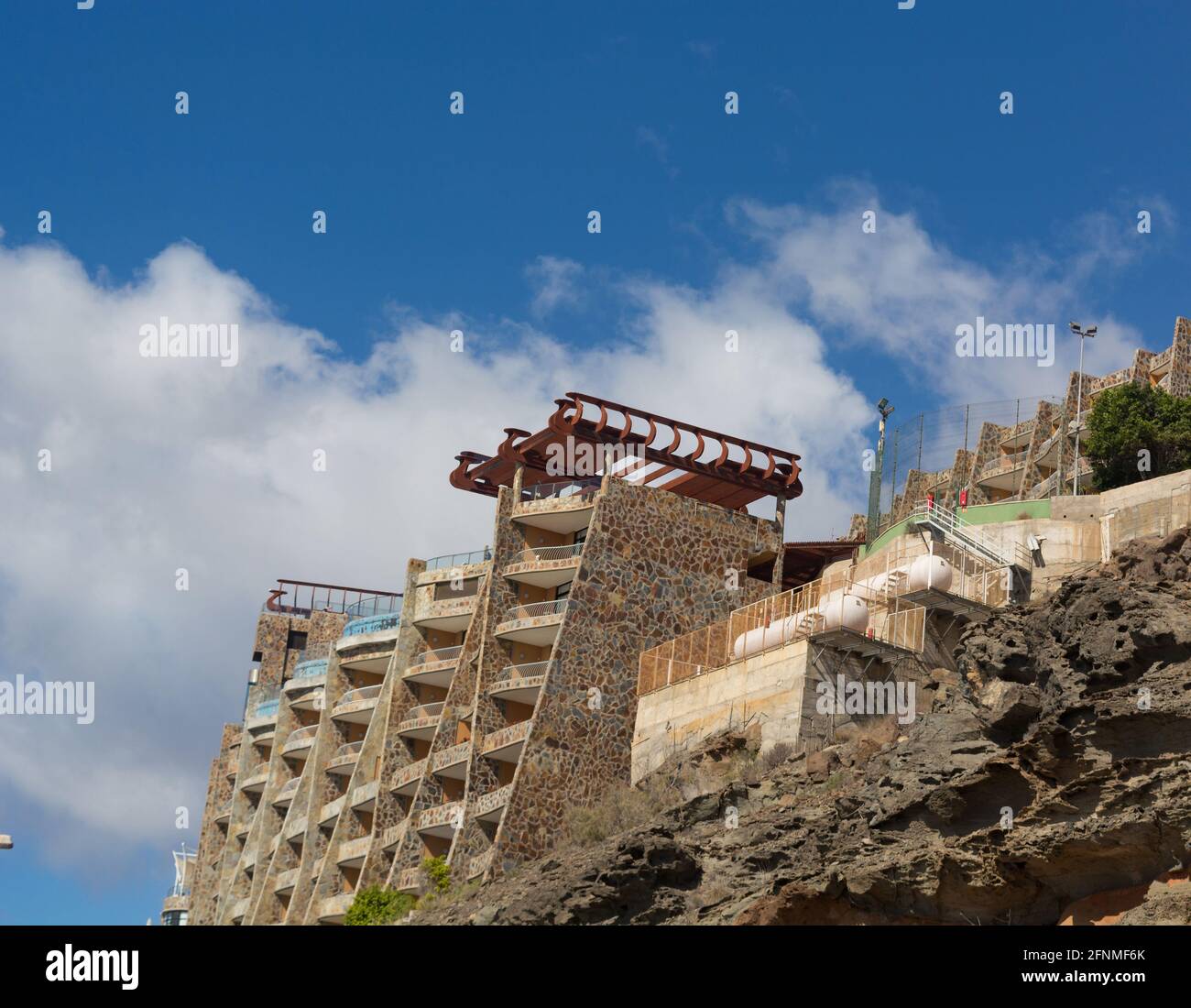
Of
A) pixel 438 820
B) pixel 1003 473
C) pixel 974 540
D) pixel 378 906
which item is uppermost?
pixel 1003 473

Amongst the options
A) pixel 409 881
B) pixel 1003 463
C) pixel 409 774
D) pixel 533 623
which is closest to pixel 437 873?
pixel 409 881

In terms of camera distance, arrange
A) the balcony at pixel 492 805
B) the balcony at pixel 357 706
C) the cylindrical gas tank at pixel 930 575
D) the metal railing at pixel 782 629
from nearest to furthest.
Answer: the metal railing at pixel 782 629
the cylindrical gas tank at pixel 930 575
the balcony at pixel 492 805
the balcony at pixel 357 706

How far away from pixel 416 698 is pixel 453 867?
11535 millimetres

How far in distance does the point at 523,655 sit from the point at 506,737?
377cm

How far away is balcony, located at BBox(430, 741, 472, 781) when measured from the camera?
55156mm

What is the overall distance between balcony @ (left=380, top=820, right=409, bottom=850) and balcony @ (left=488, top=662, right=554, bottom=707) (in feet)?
20.0

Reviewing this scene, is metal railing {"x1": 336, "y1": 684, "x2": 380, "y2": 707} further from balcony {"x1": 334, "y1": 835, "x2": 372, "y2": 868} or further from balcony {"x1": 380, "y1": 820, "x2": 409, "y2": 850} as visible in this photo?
balcony {"x1": 380, "y1": 820, "x2": 409, "y2": 850}

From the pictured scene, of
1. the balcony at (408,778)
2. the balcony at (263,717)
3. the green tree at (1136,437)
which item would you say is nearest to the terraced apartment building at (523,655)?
the balcony at (408,778)

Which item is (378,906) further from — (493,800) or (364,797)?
(364,797)

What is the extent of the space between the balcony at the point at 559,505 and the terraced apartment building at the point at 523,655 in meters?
0.07

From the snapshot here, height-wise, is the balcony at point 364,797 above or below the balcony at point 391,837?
above

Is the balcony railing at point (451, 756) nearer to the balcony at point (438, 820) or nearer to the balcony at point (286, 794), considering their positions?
the balcony at point (438, 820)

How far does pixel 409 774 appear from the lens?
58375 millimetres

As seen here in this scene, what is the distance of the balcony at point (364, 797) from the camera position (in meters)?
61.5
